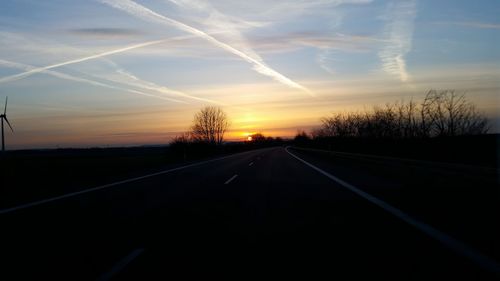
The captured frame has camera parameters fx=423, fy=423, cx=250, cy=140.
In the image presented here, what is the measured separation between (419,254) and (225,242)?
2897 millimetres

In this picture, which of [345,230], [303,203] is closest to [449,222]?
[345,230]

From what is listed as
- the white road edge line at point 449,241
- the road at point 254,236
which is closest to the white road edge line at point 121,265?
the road at point 254,236

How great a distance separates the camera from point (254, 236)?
7125mm

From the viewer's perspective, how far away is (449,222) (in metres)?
8.14

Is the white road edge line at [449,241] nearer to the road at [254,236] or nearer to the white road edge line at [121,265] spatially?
the road at [254,236]

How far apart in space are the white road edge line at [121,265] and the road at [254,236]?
0.04 feet

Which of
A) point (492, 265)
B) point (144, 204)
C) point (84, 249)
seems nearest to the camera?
point (492, 265)

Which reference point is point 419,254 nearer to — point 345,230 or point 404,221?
point 345,230

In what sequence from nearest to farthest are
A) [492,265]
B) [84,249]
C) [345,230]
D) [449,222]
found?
[492,265] < [84,249] < [345,230] < [449,222]

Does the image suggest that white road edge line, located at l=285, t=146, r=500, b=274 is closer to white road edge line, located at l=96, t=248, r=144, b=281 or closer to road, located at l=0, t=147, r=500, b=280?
road, located at l=0, t=147, r=500, b=280

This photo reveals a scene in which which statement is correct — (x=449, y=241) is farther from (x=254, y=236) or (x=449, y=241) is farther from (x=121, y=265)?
(x=121, y=265)

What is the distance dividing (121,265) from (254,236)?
7.76 ft

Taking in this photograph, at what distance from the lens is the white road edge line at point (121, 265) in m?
5.10

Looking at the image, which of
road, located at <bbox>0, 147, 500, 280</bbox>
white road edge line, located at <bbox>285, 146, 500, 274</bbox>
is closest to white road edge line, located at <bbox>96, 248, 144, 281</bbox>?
road, located at <bbox>0, 147, 500, 280</bbox>
